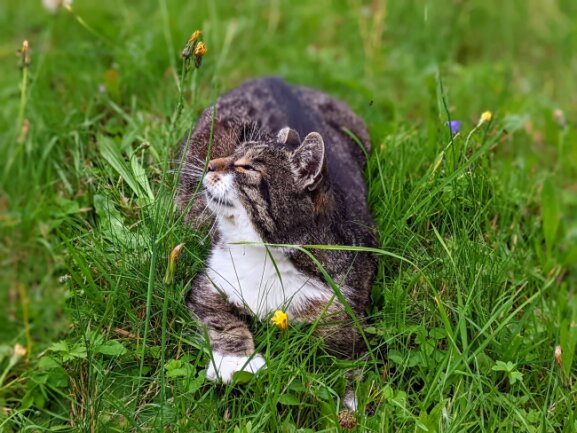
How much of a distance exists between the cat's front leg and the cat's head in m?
0.37

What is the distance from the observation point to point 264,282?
3.28 m

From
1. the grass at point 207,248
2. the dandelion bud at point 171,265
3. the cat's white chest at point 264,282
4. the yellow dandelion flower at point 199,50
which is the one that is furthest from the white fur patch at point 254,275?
the yellow dandelion flower at point 199,50

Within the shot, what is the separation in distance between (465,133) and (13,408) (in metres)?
2.48

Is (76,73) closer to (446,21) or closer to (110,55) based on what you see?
(110,55)

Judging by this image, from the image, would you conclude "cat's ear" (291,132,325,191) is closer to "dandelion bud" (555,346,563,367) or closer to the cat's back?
the cat's back

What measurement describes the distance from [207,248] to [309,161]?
0.65 m

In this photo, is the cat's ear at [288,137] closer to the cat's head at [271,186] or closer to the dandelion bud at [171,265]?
the cat's head at [271,186]

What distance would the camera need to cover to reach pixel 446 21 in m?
6.34

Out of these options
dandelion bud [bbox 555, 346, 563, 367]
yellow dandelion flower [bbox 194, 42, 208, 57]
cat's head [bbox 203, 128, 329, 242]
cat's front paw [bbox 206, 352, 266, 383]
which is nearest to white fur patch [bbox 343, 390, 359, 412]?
cat's front paw [bbox 206, 352, 266, 383]

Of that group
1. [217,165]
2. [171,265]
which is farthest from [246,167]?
[171,265]

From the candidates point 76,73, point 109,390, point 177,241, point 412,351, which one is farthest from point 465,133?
point 76,73

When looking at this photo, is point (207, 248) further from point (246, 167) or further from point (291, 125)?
point (291, 125)

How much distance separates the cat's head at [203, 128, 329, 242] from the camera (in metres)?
3.18

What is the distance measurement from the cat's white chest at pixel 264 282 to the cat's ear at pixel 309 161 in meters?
Answer: 0.31
